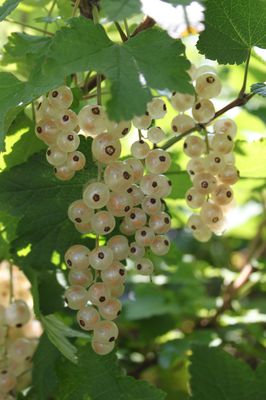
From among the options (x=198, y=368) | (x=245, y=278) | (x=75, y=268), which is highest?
(x=75, y=268)

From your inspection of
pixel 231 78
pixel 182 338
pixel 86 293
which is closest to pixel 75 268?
pixel 86 293

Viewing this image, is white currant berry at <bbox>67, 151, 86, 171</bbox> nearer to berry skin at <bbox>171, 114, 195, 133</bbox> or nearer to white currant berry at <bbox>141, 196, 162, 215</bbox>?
white currant berry at <bbox>141, 196, 162, 215</bbox>

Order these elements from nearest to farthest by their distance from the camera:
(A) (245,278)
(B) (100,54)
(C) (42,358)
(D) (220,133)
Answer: (B) (100,54) < (D) (220,133) < (C) (42,358) < (A) (245,278)

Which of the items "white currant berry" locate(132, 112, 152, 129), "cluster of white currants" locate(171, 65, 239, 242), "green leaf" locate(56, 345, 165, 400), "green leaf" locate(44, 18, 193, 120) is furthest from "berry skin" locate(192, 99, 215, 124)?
"green leaf" locate(56, 345, 165, 400)

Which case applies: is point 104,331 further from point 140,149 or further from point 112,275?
point 140,149

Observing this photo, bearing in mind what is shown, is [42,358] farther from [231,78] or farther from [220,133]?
[231,78]

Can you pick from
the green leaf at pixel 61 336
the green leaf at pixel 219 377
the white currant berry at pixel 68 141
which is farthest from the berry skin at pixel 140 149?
the green leaf at pixel 219 377

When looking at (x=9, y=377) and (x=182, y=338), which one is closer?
(x=9, y=377)
